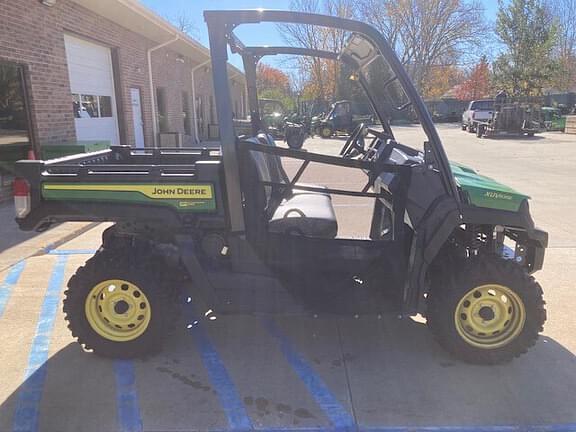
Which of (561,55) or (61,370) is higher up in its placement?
(561,55)

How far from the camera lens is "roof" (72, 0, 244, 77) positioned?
9.68m

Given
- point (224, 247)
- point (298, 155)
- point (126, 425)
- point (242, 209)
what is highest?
point (298, 155)

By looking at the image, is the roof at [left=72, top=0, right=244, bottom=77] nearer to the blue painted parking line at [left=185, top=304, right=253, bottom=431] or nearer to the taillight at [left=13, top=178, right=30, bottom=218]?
the taillight at [left=13, top=178, right=30, bottom=218]

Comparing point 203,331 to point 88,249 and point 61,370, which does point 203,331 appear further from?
point 88,249

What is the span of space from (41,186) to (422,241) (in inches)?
93.0

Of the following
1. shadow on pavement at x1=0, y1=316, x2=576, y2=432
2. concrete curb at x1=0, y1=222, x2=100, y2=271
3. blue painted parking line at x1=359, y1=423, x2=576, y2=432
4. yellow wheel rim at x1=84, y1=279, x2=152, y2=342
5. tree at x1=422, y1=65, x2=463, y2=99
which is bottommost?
blue painted parking line at x1=359, y1=423, x2=576, y2=432

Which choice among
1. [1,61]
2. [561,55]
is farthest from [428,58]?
[1,61]

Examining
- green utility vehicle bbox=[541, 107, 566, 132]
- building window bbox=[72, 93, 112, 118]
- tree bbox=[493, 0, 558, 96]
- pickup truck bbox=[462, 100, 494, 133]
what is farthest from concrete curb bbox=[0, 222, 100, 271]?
tree bbox=[493, 0, 558, 96]

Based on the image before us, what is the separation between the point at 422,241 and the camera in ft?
9.24

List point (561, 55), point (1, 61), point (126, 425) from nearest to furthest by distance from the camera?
point (126, 425), point (1, 61), point (561, 55)

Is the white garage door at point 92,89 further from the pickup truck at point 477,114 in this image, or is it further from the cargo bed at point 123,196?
the pickup truck at point 477,114

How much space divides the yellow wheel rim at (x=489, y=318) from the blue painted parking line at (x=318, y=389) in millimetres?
920

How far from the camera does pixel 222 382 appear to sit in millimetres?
2811

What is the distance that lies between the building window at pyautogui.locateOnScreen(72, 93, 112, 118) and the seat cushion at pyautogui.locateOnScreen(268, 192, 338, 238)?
7.86 meters
